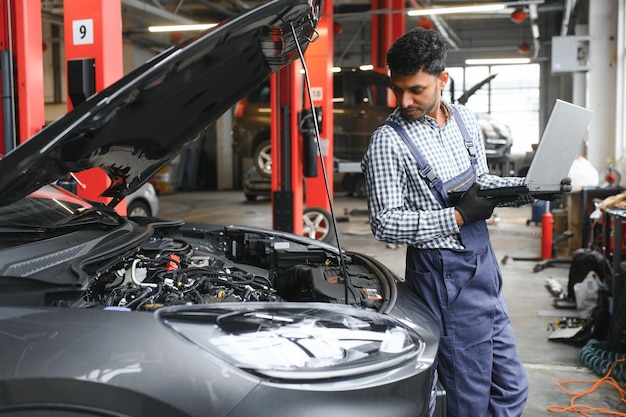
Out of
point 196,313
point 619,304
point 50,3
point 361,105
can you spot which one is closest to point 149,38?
point 50,3

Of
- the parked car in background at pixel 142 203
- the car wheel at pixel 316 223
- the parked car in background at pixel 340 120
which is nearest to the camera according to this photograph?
the car wheel at pixel 316 223

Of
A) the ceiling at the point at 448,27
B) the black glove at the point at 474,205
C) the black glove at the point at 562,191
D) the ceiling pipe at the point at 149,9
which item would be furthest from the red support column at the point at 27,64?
the ceiling at the point at 448,27

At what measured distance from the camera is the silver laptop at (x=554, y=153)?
1.94 meters

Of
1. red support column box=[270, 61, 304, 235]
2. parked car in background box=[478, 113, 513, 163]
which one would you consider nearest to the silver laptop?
red support column box=[270, 61, 304, 235]

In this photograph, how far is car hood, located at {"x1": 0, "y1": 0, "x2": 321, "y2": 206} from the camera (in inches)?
60.6

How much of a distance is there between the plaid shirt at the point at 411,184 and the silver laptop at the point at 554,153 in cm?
9

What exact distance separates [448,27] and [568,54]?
10.6 meters

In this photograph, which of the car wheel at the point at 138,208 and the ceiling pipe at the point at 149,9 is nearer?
the car wheel at the point at 138,208

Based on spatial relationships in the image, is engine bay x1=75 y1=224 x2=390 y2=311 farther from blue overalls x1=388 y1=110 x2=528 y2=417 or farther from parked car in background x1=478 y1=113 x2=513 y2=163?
parked car in background x1=478 y1=113 x2=513 y2=163

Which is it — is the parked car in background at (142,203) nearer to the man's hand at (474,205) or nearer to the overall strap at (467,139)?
the overall strap at (467,139)

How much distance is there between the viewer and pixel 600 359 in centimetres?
351

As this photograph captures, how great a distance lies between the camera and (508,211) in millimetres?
13641

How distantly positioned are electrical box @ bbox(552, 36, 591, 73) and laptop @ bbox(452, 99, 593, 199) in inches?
250

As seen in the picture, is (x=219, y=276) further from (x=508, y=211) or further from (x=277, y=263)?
(x=508, y=211)
